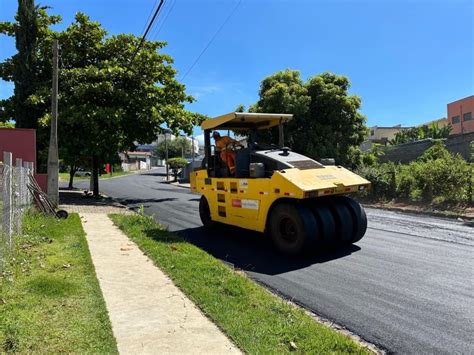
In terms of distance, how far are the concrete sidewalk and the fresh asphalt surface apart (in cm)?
148

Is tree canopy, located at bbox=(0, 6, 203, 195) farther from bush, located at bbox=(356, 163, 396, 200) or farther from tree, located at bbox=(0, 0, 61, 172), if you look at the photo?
bush, located at bbox=(356, 163, 396, 200)

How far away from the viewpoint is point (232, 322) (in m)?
4.91

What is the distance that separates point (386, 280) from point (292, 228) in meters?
2.23

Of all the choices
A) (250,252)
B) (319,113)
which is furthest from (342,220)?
(319,113)

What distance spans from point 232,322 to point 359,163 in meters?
21.7

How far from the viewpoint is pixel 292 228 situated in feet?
28.3

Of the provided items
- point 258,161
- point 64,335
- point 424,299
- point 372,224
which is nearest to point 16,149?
point 258,161

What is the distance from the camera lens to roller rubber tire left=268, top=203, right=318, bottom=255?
26.8 ft

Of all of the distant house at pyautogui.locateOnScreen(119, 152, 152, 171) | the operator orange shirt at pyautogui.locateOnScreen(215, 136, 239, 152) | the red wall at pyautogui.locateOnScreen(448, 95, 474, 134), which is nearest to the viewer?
the operator orange shirt at pyautogui.locateOnScreen(215, 136, 239, 152)

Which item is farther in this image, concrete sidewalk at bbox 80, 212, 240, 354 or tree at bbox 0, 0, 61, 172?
tree at bbox 0, 0, 61, 172

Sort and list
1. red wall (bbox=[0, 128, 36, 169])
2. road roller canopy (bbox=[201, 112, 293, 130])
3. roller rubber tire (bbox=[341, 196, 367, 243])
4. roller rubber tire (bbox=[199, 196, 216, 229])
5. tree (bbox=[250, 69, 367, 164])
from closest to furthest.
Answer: roller rubber tire (bbox=[341, 196, 367, 243]) < road roller canopy (bbox=[201, 112, 293, 130]) < roller rubber tire (bbox=[199, 196, 216, 229]) < red wall (bbox=[0, 128, 36, 169]) < tree (bbox=[250, 69, 367, 164])

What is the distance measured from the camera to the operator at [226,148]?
1043cm

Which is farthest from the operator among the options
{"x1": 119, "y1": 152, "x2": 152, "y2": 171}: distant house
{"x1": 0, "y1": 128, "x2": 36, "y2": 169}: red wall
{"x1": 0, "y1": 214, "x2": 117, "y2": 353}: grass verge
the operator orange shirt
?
{"x1": 119, "y1": 152, "x2": 152, "y2": 171}: distant house

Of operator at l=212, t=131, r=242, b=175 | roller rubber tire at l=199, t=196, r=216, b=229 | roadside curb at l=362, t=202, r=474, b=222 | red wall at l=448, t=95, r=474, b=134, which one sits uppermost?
red wall at l=448, t=95, r=474, b=134
